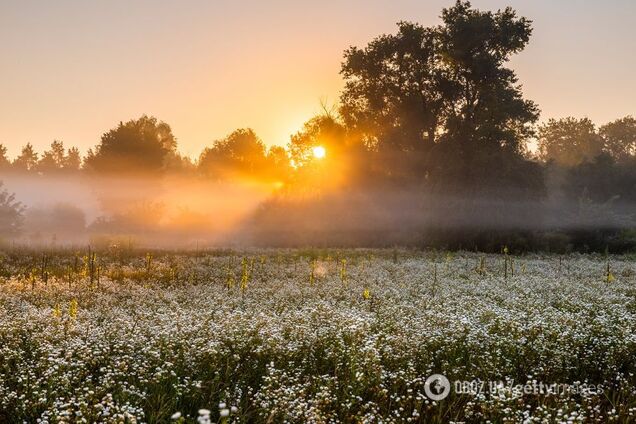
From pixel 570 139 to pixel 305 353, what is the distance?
133 m

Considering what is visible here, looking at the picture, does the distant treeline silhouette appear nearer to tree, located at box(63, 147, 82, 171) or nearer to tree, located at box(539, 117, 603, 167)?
tree, located at box(539, 117, 603, 167)

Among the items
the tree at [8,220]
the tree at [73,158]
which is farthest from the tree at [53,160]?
the tree at [8,220]

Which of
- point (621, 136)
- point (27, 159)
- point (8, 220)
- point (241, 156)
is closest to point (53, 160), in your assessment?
point (27, 159)

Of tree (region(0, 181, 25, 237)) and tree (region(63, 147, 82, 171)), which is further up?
tree (region(63, 147, 82, 171))

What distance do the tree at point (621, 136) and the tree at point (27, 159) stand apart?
515 feet

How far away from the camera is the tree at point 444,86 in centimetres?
4206

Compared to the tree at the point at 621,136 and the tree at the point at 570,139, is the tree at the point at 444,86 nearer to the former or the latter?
the tree at the point at 570,139

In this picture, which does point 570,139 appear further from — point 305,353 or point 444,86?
point 305,353

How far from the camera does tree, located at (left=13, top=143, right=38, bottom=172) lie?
14961cm

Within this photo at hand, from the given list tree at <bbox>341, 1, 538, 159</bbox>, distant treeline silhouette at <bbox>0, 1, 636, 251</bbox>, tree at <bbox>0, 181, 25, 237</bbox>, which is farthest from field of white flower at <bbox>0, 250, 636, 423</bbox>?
tree at <bbox>0, 181, 25, 237</bbox>

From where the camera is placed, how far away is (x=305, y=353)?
28.2 feet

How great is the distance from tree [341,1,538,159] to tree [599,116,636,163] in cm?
9667

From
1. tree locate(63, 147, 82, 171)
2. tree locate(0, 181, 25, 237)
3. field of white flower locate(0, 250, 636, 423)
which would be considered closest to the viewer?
field of white flower locate(0, 250, 636, 423)

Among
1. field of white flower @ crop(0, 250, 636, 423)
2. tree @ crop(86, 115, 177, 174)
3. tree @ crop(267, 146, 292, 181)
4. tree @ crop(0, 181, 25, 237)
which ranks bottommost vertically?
field of white flower @ crop(0, 250, 636, 423)
